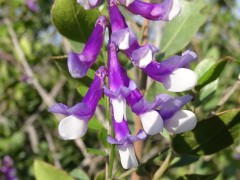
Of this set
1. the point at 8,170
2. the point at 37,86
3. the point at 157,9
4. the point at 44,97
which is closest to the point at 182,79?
the point at 157,9

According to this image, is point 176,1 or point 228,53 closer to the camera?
point 176,1

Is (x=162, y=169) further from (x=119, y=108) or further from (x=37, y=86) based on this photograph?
(x=37, y=86)

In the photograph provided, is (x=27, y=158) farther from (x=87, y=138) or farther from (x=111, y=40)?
(x=111, y=40)

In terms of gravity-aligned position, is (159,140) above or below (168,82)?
below

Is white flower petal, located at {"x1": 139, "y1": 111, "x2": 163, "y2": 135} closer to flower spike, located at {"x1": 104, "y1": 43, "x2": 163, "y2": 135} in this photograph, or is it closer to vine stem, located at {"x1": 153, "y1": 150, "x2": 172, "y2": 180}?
flower spike, located at {"x1": 104, "y1": 43, "x2": 163, "y2": 135}

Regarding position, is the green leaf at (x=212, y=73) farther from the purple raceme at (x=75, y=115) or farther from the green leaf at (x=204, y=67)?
the purple raceme at (x=75, y=115)

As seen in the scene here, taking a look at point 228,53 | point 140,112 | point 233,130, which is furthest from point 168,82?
point 228,53

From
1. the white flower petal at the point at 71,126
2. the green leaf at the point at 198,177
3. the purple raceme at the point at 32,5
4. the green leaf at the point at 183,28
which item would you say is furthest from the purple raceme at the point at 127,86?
the purple raceme at the point at 32,5

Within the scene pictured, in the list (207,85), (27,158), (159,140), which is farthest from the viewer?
(159,140)
